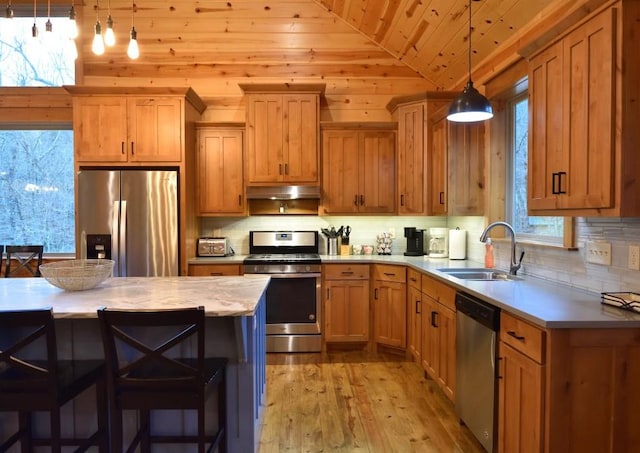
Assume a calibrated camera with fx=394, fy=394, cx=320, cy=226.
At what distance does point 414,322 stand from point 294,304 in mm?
1131

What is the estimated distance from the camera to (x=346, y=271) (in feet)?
12.5

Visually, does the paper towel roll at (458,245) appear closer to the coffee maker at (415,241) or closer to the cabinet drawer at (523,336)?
the coffee maker at (415,241)

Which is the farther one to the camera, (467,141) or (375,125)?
(375,125)

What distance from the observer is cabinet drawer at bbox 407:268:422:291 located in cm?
334

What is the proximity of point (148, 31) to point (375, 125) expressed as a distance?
8.79ft

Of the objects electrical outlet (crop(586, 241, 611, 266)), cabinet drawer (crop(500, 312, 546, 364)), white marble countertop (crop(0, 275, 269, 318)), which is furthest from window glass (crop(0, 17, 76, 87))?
electrical outlet (crop(586, 241, 611, 266))

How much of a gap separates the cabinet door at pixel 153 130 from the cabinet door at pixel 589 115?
3.13 meters

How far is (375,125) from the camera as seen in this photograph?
409cm

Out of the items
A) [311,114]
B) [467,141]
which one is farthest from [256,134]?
[467,141]

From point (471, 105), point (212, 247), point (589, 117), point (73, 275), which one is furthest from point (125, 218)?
point (589, 117)

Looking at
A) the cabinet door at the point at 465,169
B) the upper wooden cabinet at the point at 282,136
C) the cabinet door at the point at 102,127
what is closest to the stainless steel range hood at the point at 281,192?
the upper wooden cabinet at the point at 282,136

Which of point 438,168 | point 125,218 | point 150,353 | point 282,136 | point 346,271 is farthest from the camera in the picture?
point 282,136

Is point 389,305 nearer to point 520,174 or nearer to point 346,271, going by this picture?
point 346,271

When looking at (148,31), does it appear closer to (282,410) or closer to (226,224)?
Result: (226,224)
